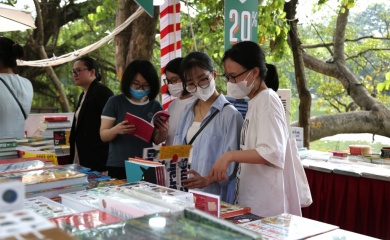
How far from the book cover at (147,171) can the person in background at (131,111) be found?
0.75 m

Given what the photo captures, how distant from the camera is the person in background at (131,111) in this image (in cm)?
241

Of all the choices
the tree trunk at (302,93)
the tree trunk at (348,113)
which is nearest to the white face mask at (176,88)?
the tree trunk at (302,93)

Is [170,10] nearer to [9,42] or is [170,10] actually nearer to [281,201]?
[9,42]

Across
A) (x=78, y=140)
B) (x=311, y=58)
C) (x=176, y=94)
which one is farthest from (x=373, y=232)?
(x=311, y=58)

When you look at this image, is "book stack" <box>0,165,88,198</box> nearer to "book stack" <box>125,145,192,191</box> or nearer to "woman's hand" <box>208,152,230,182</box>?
"book stack" <box>125,145,192,191</box>

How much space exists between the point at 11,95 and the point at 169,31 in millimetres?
1448

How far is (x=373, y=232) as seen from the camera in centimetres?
289

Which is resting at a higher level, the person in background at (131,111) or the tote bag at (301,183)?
the person in background at (131,111)

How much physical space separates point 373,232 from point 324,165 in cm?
60

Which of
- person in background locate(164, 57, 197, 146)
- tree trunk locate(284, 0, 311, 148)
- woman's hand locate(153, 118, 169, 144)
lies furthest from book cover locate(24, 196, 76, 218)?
tree trunk locate(284, 0, 311, 148)

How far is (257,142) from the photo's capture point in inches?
69.6

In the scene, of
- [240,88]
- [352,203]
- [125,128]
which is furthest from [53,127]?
[352,203]

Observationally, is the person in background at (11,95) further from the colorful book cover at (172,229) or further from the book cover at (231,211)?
the colorful book cover at (172,229)

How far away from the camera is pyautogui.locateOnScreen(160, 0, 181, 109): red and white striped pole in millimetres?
3531
